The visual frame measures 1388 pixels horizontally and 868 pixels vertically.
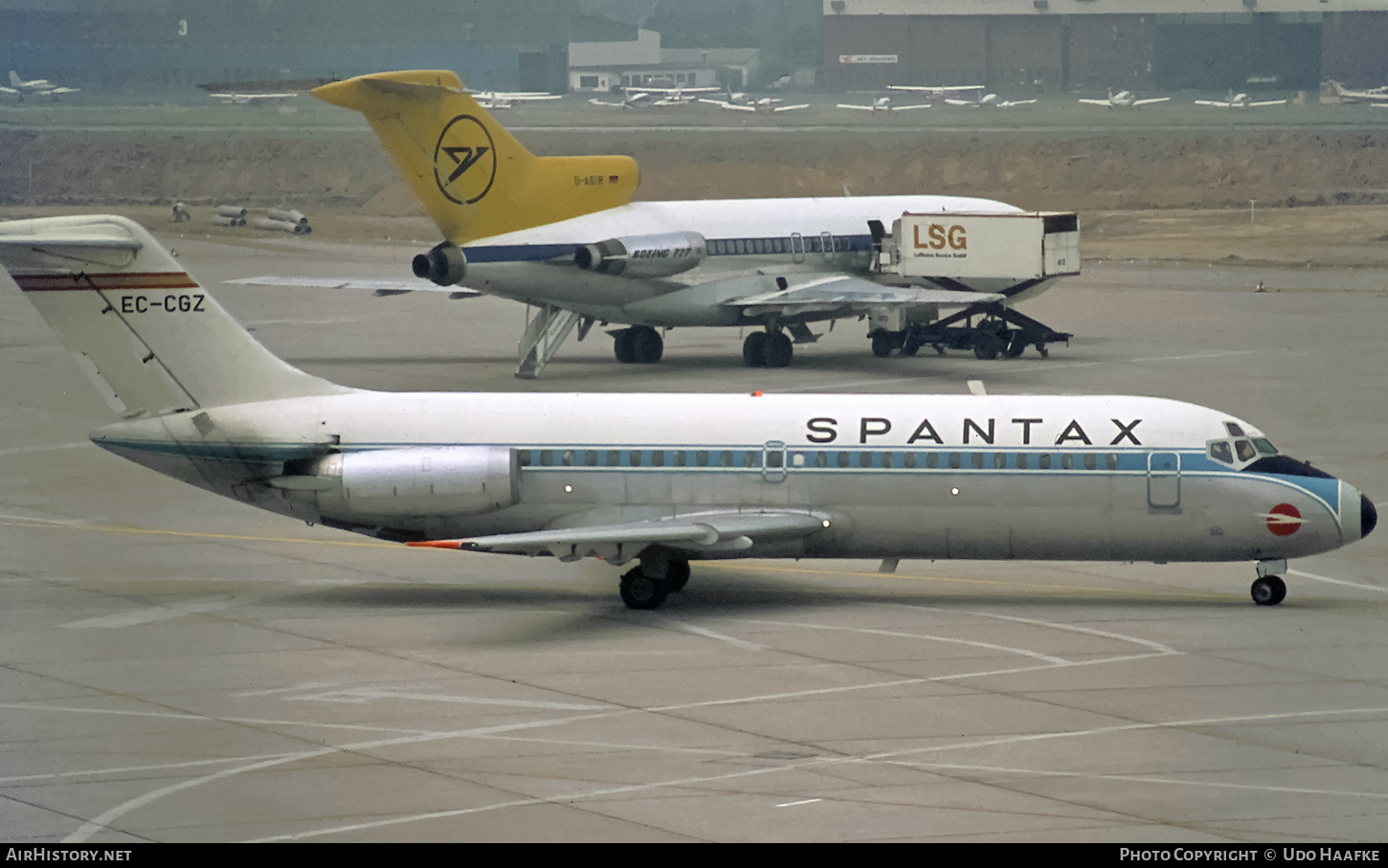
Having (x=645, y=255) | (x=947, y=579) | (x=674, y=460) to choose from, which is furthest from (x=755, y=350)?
(x=674, y=460)

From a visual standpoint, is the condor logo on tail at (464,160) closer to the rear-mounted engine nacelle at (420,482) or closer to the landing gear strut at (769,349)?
the landing gear strut at (769,349)

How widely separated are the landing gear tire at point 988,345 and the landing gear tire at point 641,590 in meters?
34.6

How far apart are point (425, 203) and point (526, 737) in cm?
3399

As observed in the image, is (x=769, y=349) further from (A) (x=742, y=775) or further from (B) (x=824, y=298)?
(A) (x=742, y=775)

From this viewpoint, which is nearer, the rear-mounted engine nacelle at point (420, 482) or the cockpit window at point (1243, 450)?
the rear-mounted engine nacelle at point (420, 482)

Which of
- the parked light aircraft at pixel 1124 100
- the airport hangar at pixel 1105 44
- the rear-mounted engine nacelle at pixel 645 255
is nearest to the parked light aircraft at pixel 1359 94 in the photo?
→ the airport hangar at pixel 1105 44

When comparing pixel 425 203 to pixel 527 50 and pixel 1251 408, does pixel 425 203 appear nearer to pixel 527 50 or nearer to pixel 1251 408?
pixel 1251 408

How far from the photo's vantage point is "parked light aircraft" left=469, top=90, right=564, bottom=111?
140 m

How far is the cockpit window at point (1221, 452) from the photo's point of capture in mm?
30469

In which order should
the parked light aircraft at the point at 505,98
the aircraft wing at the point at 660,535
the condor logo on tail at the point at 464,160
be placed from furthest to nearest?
the parked light aircraft at the point at 505,98 → the condor logo on tail at the point at 464,160 → the aircraft wing at the point at 660,535

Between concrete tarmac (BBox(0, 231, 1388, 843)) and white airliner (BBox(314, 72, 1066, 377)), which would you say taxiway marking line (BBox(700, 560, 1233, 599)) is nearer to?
concrete tarmac (BBox(0, 231, 1388, 843))

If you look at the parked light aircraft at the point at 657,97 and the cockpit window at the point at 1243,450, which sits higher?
the parked light aircraft at the point at 657,97

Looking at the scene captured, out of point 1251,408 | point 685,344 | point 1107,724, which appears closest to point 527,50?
point 685,344

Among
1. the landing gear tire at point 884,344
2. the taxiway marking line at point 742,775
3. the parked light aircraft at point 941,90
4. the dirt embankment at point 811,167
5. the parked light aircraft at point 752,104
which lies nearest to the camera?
the taxiway marking line at point 742,775
